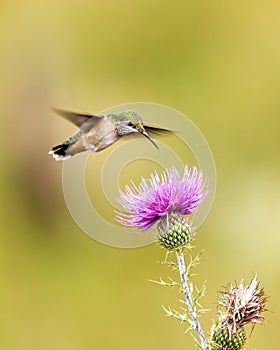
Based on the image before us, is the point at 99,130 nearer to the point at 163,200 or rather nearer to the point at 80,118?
the point at 80,118

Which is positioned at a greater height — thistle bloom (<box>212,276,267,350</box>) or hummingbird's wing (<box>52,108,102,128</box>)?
hummingbird's wing (<box>52,108,102,128</box>)

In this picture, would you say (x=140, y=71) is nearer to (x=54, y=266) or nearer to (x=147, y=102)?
(x=147, y=102)

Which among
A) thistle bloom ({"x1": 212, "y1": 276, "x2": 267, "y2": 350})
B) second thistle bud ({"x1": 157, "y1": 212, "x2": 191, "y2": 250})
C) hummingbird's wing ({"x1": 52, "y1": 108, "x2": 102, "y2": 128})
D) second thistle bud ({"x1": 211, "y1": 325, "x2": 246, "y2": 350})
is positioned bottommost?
second thistle bud ({"x1": 211, "y1": 325, "x2": 246, "y2": 350})

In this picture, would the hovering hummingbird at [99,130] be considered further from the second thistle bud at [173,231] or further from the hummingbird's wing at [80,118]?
the second thistle bud at [173,231]

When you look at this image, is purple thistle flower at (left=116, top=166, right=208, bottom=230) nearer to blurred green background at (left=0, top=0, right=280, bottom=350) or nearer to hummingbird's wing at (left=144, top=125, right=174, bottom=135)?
hummingbird's wing at (left=144, top=125, right=174, bottom=135)

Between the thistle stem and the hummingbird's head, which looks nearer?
the thistle stem

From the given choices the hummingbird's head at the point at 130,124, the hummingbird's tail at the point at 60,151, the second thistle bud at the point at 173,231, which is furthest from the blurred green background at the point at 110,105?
the second thistle bud at the point at 173,231

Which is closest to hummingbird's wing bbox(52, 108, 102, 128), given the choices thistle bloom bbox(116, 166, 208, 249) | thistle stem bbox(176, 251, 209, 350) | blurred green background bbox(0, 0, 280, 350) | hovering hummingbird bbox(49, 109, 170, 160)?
hovering hummingbird bbox(49, 109, 170, 160)
